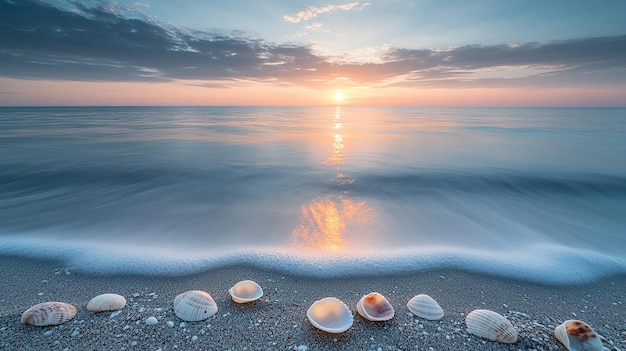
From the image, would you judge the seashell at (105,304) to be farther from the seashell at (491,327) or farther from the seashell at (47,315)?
the seashell at (491,327)

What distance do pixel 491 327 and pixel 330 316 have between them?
1466 millimetres

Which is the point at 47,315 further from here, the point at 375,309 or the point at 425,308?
the point at 425,308

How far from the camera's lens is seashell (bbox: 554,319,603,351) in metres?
2.31

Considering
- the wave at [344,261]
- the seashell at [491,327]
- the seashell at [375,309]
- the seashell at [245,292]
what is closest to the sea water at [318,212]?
the wave at [344,261]

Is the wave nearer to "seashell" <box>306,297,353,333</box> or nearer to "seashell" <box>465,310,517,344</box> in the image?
"seashell" <box>306,297,353,333</box>

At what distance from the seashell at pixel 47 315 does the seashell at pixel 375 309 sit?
278cm

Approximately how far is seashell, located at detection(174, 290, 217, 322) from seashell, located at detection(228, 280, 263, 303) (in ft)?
0.71

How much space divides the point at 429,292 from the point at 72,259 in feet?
15.9

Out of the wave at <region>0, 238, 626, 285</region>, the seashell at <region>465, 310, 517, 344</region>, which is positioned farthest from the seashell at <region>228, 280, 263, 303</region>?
the seashell at <region>465, 310, 517, 344</region>

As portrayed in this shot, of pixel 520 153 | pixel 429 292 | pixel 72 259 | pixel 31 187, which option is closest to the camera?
pixel 429 292

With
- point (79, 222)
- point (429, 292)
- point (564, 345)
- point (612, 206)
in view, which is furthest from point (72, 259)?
point (612, 206)

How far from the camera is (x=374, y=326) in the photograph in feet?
8.63

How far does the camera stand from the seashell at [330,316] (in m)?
2.47

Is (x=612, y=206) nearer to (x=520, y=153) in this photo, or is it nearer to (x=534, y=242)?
(x=534, y=242)
